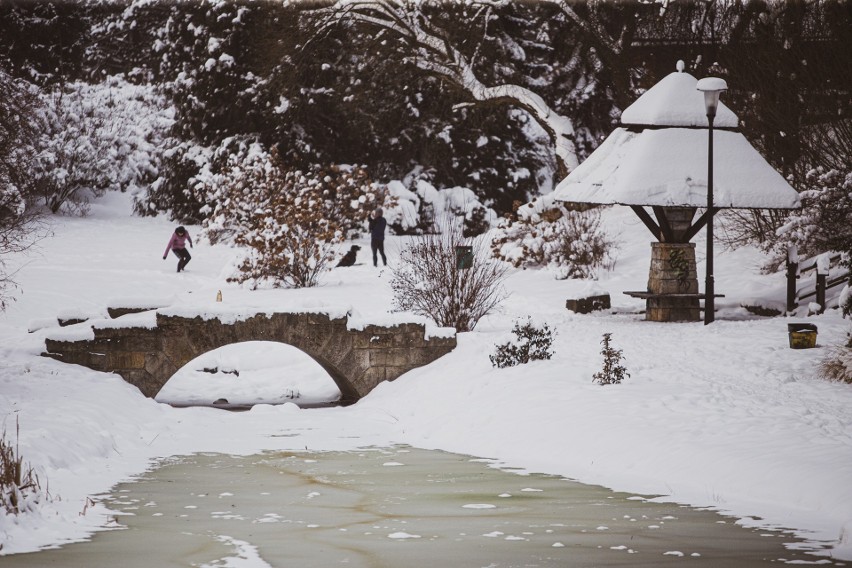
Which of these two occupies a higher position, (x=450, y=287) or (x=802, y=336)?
(x=450, y=287)

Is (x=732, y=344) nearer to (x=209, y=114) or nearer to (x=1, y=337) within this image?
(x=1, y=337)

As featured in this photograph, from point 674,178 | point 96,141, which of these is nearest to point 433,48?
point 674,178

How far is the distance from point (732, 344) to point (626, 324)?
3.04 meters

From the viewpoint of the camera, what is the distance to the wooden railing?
63.7 ft

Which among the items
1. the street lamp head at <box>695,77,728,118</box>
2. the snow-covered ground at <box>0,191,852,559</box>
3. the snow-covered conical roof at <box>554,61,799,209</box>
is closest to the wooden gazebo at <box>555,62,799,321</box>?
the snow-covered conical roof at <box>554,61,799,209</box>

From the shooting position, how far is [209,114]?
36.8 meters

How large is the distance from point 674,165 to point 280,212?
30.8 feet

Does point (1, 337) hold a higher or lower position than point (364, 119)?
lower

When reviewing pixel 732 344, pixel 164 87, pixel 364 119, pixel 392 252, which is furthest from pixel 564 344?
pixel 164 87

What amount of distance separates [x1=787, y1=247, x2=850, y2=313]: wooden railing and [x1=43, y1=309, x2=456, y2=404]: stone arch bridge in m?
6.13

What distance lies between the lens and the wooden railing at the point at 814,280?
1941 cm

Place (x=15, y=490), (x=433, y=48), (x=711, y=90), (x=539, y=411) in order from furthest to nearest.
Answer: (x=433, y=48) → (x=711, y=90) → (x=539, y=411) → (x=15, y=490)

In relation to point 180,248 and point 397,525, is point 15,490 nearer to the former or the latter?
point 397,525

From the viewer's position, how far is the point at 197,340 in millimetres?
17203
